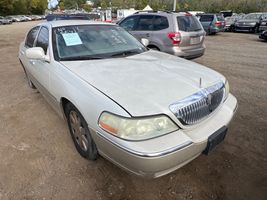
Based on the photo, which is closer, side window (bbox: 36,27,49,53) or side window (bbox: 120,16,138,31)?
side window (bbox: 36,27,49,53)

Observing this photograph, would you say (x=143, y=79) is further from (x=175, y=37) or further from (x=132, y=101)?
(x=175, y=37)

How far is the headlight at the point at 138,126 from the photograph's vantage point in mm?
1782

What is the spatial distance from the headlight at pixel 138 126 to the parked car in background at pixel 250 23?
62.4 feet

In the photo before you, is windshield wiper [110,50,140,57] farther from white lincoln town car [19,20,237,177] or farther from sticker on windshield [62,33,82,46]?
sticker on windshield [62,33,82,46]

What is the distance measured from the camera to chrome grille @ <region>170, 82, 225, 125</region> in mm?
1909

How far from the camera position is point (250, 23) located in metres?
17.3

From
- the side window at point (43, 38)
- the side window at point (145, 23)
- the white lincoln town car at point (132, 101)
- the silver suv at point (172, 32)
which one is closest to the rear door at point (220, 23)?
the silver suv at point (172, 32)

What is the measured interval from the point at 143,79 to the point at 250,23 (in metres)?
18.7

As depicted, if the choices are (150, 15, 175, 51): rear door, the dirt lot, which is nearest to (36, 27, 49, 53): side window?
the dirt lot

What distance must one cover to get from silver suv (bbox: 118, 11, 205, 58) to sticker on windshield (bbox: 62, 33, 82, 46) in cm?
346

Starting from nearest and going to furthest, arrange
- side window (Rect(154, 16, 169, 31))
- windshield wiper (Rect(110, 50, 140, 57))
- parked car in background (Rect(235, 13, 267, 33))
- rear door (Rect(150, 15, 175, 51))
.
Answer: windshield wiper (Rect(110, 50, 140, 57)) → rear door (Rect(150, 15, 175, 51)) → side window (Rect(154, 16, 169, 31)) → parked car in background (Rect(235, 13, 267, 33))

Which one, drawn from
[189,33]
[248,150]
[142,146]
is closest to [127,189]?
[142,146]

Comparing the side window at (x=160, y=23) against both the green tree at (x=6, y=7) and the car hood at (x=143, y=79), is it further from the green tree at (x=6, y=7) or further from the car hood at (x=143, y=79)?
the green tree at (x=6, y=7)

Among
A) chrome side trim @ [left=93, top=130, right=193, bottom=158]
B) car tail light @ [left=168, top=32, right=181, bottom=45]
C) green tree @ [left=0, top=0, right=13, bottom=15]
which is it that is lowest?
chrome side trim @ [left=93, top=130, right=193, bottom=158]
